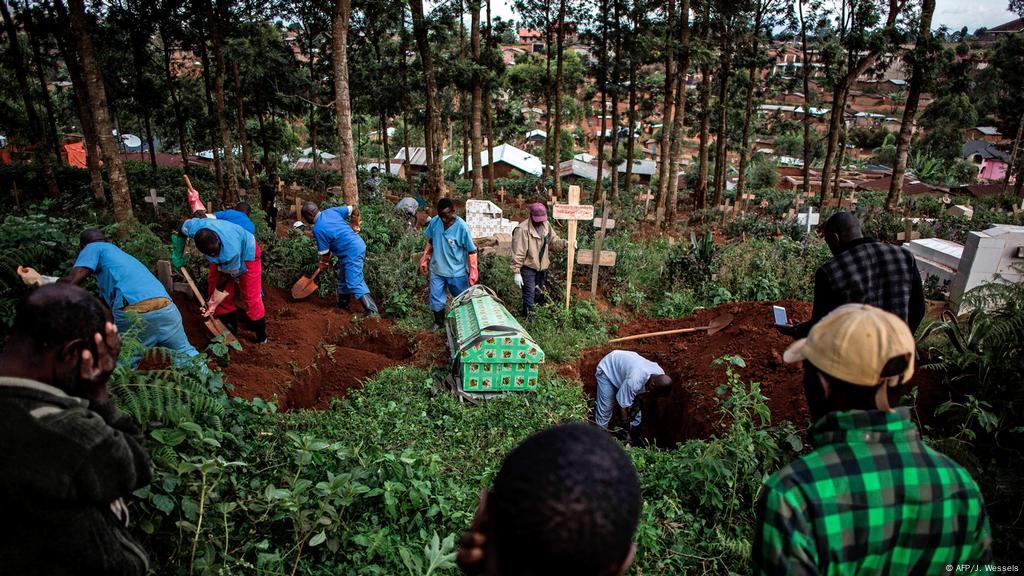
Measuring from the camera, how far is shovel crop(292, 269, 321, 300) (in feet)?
23.2

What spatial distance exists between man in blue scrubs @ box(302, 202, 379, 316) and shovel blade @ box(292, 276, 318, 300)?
0.32 metres

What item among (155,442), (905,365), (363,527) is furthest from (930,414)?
(155,442)

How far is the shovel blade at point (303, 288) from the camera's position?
279 inches

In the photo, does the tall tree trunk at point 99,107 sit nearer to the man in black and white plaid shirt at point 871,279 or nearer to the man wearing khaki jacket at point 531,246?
the man wearing khaki jacket at point 531,246

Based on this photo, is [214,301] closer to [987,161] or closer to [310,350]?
[310,350]

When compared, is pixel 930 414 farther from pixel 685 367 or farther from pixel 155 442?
pixel 155 442

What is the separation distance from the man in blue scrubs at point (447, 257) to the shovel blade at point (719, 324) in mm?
2877

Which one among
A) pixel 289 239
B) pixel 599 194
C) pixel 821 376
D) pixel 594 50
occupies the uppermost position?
pixel 594 50

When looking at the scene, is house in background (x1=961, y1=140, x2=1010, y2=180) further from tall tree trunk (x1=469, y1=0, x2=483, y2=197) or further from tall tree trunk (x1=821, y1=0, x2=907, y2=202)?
tall tree trunk (x1=469, y1=0, x2=483, y2=197)

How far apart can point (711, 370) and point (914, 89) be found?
12.1m

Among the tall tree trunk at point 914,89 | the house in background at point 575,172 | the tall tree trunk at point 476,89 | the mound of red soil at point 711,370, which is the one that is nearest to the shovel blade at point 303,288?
the mound of red soil at point 711,370

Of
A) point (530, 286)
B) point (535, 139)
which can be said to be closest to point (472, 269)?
point (530, 286)

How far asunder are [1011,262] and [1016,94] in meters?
25.0

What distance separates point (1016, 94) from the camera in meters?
24.2
